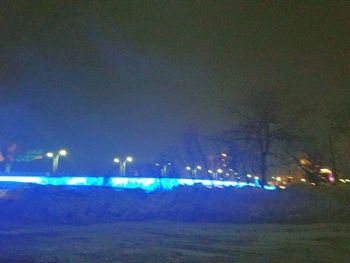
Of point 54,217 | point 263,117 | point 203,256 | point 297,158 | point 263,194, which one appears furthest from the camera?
point 297,158

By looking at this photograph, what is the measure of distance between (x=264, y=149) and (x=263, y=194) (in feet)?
35.6

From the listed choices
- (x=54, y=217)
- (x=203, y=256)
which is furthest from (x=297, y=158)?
(x=203, y=256)

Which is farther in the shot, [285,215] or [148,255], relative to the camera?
[285,215]

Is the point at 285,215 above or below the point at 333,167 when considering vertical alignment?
below

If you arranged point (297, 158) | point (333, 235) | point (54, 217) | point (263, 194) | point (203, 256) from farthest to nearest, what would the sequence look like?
point (297, 158), point (263, 194), point (54, 217), point (333, 235), point (203, 256)

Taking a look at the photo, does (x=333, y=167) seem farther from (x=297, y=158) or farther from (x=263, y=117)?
(x=263, y=117)

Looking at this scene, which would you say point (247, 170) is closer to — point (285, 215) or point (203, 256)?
point (285, 215)

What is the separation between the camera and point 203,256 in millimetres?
11594

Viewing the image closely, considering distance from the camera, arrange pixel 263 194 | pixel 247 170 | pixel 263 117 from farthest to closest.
→ pixel 247 170, pixel 263 117, pixel 263 194

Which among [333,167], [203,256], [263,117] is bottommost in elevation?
[203,256]

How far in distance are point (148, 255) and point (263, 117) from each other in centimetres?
2709

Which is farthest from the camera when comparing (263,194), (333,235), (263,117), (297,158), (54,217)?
(297,158)

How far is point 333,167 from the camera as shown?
40562 millimetres

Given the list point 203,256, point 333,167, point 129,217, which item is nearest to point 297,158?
point 333,167
